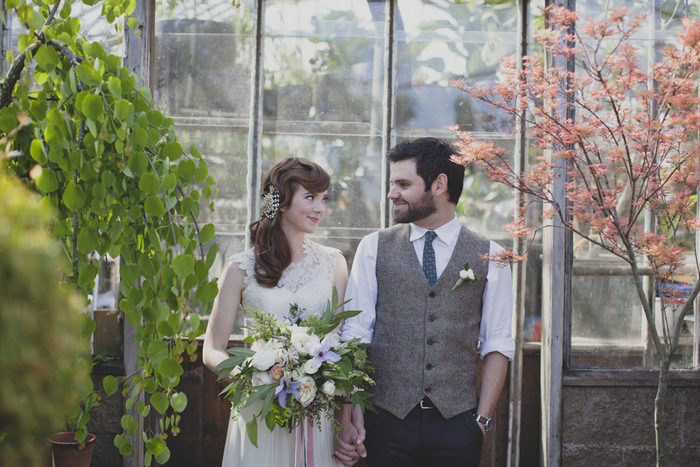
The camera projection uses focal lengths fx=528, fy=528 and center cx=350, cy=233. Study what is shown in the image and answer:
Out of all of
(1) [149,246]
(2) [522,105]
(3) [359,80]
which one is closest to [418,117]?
(3) [359,80]

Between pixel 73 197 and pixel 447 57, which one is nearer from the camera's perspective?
pixel 73 197

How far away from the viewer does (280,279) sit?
7.20ft

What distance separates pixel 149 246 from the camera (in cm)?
141

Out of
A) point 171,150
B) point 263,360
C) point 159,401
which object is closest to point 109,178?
point 171,150

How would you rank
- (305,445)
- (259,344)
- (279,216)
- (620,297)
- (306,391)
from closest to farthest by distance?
1. (306,391)
2. (259,344)
3. (305,445)
4. (279,216)
5. (620,297)

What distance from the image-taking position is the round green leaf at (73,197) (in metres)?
Answer: 1.25

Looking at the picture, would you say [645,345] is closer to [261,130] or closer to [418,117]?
[418,117]

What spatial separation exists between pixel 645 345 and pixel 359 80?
214 cm

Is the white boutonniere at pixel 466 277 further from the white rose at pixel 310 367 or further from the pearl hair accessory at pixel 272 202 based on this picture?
the pearl hair accessory at pixel 272 202

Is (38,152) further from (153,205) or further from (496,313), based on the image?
(496,313)

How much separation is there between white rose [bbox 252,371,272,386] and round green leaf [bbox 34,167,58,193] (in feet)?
2.84

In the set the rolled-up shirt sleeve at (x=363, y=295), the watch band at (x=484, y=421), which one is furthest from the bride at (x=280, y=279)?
the watch band at (x=484, y=421)

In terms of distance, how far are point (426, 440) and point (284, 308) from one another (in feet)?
2.40

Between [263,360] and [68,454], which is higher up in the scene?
[263,360]
